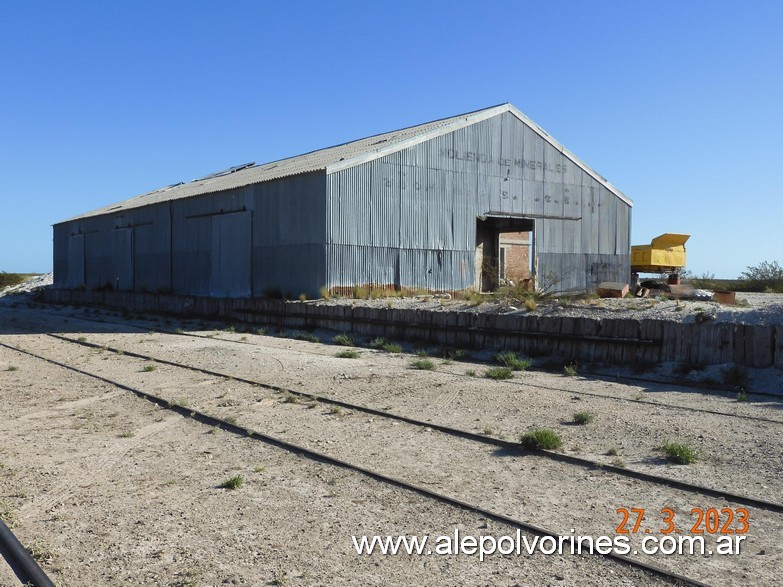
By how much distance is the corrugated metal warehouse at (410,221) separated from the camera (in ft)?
86.6

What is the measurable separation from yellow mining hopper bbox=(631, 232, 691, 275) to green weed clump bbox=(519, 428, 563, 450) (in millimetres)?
33137

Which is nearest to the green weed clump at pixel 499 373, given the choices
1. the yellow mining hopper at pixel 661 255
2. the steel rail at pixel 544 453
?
the steel rail at pixel 544 453

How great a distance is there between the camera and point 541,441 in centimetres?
835

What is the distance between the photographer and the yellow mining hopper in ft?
129

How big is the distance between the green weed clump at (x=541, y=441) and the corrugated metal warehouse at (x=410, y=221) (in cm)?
1646

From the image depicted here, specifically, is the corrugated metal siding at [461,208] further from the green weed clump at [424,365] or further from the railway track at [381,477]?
the railway track at [381,477]

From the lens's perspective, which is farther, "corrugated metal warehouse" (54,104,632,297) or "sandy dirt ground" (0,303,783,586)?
"corrugated metal warehouse" (54,104,632,297)

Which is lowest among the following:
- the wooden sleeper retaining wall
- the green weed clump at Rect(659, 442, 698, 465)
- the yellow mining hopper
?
the green weed clump at Rect(659, 442, 698, 465)

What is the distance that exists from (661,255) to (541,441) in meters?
34.2

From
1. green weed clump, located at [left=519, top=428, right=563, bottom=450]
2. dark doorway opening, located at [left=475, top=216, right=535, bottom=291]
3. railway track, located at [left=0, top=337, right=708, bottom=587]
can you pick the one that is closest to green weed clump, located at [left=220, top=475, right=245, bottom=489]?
railway track, located at [left=0, top=337, right=708, bottom=587]

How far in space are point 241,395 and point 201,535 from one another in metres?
6.25

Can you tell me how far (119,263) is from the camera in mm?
41500

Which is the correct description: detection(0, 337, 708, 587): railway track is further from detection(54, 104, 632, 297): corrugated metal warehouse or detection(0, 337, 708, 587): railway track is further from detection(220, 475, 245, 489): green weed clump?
detection(54, 104, 632, 297): corrugated metal warehouse

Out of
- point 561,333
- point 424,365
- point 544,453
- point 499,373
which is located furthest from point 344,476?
point 561,333
